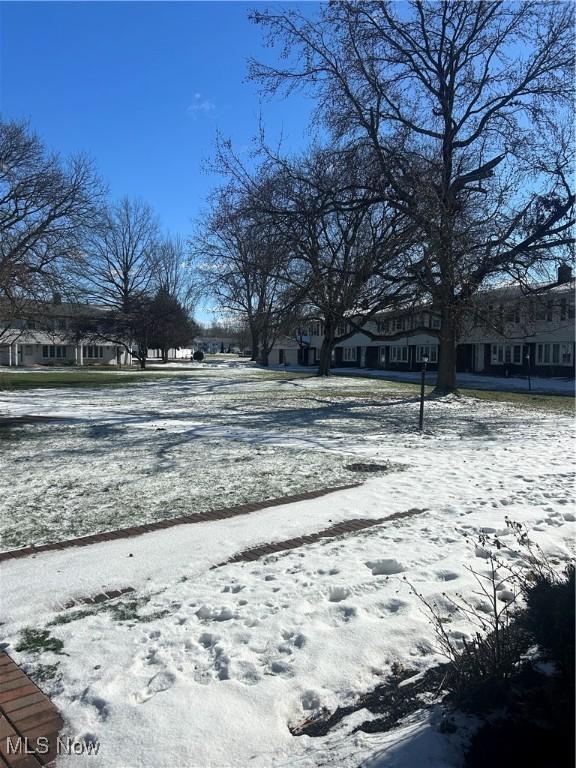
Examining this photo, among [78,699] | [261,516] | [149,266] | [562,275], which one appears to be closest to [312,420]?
[261,516]

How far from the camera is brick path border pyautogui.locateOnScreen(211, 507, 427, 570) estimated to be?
5.06 meters

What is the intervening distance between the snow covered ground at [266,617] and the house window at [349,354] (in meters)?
57.3

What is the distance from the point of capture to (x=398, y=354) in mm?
58812

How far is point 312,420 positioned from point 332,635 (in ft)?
36.9

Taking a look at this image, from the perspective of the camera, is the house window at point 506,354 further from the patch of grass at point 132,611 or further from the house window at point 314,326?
the patch of grass at point 132,611

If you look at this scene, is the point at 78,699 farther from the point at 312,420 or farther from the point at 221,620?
the point at 312,420

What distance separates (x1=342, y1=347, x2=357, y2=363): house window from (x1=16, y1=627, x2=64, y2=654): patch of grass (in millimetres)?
62568

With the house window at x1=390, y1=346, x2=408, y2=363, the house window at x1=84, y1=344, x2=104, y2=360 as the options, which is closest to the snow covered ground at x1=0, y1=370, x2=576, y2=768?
the house window at x1=390, y1=346, x2=408, y2=363

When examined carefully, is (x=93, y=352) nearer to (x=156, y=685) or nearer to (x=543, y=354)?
(x=543, y=354)

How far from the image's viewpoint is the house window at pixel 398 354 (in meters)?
57.7

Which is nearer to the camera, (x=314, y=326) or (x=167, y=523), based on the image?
(x=167, y=523)

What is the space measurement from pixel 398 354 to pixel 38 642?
56.9 meters

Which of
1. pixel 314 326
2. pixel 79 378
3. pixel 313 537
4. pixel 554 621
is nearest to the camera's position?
pixel 554 621

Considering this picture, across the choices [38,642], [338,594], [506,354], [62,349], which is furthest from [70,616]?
[62,349]
